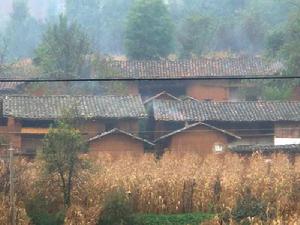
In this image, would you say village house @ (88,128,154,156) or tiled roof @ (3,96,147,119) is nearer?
village house @ (88,128,154,156)

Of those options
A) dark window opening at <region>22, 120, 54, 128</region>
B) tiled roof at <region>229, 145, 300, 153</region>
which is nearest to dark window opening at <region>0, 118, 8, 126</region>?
dark window opening at <region>22, 120, 54, 128</region>

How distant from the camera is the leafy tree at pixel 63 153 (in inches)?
544

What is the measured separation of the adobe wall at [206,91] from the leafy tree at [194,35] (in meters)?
6.81

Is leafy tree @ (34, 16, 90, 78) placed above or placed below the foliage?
above

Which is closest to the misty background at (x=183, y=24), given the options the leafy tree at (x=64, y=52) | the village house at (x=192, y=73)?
the village house at (x=192, y=73)

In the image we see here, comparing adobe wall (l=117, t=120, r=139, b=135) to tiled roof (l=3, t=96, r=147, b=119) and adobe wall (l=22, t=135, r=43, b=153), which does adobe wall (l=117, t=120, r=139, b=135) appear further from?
adobe wall (l=22, t=135, r=43, b=153)

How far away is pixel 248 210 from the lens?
1251 cm

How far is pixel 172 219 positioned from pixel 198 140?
8336 mm

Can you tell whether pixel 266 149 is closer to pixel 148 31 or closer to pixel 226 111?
pixel 226 111

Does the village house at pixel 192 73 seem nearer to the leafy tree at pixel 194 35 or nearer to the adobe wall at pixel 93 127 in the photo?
the leafy tree at pixel 194 35

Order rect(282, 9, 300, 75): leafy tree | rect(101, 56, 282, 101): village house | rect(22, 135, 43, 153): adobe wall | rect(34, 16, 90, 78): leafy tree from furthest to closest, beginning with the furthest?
rect(34, 16, 90, 78): leafy tree, rect(101, 56, 282, 101): village house, rect(282, 9, 300, 75): leafy tree, rect(22, 135, 43, 153): adobe wall

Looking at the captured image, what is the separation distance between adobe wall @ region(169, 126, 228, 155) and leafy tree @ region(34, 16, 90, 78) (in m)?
9.77

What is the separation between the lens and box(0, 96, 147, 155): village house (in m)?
21.9

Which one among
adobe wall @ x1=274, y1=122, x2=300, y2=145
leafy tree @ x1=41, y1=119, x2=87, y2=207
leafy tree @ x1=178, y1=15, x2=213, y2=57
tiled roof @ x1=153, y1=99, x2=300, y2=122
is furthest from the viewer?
leafy tree @ x1=178, y1=15, x2=213, y2=57
